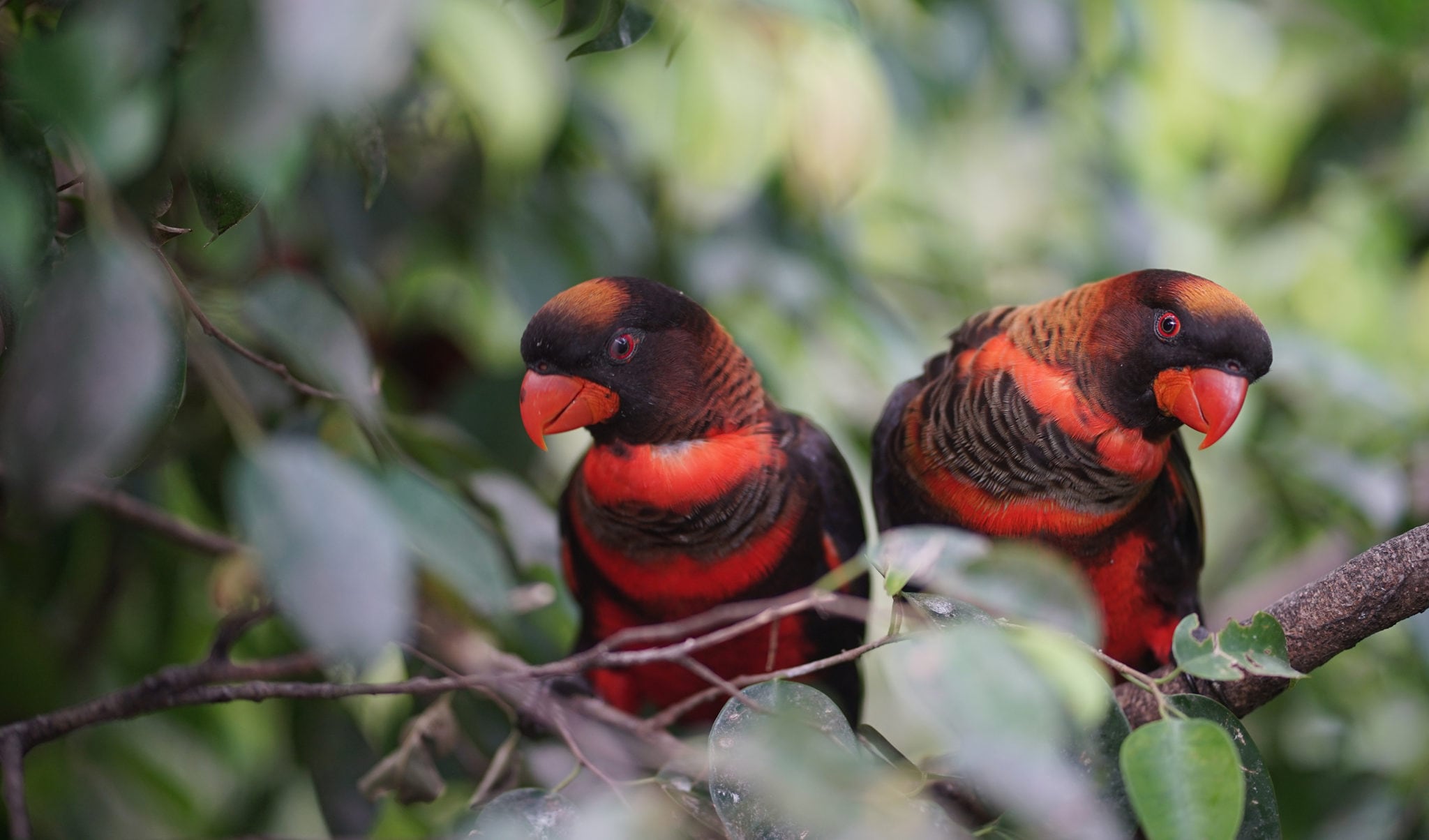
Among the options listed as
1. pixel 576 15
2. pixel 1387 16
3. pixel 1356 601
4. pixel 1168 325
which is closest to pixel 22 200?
pixel 576 15

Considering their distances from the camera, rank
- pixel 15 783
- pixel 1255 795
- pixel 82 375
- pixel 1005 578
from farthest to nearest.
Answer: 1. pixel 15 783
2. pixel 1255 795
3. pixel 1005 578
4. pixel 82 375

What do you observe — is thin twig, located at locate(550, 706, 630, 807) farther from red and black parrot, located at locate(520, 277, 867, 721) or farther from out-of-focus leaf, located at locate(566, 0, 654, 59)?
out-of-focus leaf, located at locate(566, 0, 654, 59)

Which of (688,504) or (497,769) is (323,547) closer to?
(497,769)

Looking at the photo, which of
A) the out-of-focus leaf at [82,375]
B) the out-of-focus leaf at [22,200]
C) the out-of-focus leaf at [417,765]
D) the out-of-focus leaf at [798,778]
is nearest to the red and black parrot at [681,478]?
the out-of-focus leaf at [417,765]

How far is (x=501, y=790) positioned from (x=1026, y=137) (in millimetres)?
2979

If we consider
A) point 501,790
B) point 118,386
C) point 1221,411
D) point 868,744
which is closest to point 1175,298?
point 1221,411

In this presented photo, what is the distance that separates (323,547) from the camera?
85 centimetres

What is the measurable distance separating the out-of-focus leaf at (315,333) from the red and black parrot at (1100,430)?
928 millimetres

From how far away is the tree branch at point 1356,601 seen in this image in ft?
3.58

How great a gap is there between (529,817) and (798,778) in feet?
1.28

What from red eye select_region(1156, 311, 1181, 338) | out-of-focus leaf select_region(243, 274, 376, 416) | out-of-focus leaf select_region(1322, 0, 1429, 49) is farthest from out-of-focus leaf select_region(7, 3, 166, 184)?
out-of-focus leaf select_region(1322, 0, 1429, 49)

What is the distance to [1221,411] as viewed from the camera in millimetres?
1473

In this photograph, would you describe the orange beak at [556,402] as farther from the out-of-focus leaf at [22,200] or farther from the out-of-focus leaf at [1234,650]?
the out-of-focus leaf at [1234,650]

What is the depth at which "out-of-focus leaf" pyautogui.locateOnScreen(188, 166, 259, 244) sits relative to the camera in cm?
86
